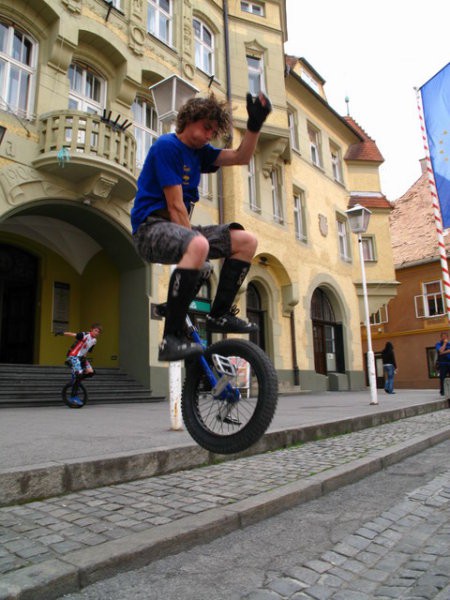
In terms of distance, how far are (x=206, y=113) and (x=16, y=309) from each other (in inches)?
519

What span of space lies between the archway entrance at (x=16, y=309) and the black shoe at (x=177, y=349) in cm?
1272

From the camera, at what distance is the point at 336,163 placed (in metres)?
23.7

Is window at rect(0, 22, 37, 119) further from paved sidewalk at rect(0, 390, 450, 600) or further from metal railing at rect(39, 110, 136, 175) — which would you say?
paved sidewalk at rect(0, 390, 450, 600)

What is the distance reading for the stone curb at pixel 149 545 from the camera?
2.43 metres

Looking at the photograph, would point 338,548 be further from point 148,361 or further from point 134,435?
point 148,361

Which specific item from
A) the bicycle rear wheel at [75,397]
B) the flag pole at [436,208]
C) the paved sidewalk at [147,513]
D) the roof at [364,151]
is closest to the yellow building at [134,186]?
the roof at [364,151]

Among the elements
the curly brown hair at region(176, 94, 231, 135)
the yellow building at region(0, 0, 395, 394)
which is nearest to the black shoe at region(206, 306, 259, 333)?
the curly brown hair at region(176, 94, 231, 135)

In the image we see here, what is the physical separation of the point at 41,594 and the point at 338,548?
1.87 m

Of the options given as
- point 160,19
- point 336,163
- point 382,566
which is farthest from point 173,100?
point 336,163

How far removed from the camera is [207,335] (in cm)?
1487

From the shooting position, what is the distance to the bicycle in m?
2.69

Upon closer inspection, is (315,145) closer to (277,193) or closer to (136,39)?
(277,193)

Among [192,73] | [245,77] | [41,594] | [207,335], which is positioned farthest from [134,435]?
[245,77]

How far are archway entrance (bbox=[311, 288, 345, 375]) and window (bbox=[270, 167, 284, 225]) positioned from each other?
A: 4337 millimetres
